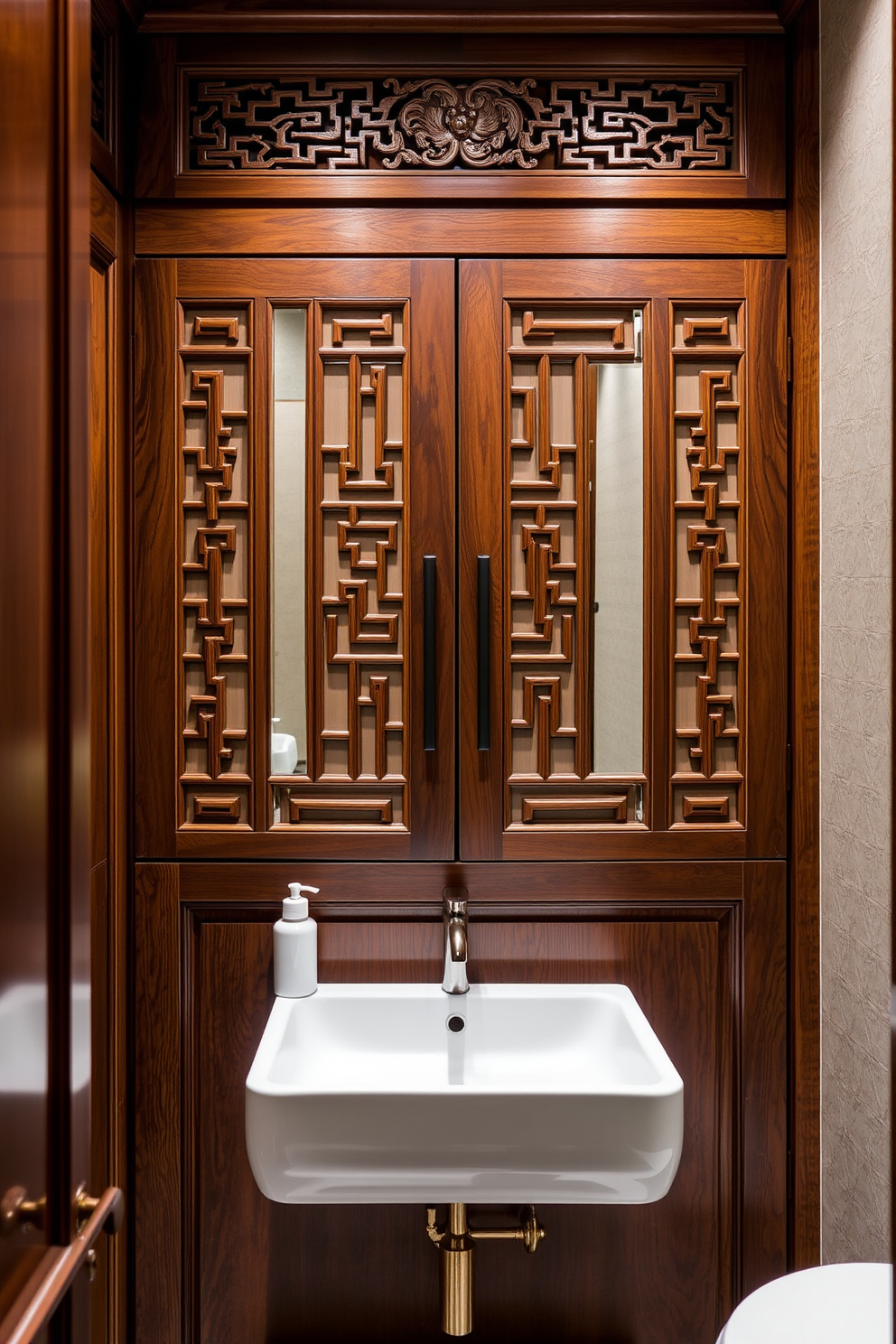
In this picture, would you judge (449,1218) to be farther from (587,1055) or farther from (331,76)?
(331,76)

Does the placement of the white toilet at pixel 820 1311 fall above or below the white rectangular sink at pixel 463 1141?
below

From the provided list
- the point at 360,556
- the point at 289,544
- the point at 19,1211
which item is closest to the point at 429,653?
the point at 360,556

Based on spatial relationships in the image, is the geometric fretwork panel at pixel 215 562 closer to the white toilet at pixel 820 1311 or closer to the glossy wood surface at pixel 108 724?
the glossy wood surface at pixel 108 724

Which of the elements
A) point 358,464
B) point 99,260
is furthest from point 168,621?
→ point 99,260

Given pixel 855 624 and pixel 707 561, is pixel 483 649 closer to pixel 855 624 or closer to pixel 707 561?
pixel 707 561

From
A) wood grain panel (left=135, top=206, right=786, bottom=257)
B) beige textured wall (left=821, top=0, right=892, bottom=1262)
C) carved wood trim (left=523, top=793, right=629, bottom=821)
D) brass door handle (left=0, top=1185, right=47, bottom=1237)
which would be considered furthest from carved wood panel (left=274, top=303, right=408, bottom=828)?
brass door handle (left=0, top=1185, right=47, bottom=1237)

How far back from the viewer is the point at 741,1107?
1.65 meters

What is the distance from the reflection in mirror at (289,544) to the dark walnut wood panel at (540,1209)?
0.26 m

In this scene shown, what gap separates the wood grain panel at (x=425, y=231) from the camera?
1629 millimetres

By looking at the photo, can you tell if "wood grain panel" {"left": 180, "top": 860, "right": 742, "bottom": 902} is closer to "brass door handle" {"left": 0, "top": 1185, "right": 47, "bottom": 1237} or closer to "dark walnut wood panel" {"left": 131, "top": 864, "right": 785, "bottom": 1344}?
"dark walnut wood panel" {"left": 131, "top": 864, "right": 785, "bottom": 1344}

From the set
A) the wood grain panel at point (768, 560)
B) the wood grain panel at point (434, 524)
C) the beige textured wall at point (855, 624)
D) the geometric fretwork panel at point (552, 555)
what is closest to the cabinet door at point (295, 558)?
the wood grain panel at point (434, 524)

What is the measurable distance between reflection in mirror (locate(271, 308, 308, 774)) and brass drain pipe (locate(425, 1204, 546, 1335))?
75 centimetres

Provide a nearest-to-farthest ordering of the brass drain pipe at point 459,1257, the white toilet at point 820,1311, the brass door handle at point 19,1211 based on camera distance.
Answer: the brass door handle at point 19,1211, the white toilet at point 820,1311, the brass drain pipe at point 459,1257

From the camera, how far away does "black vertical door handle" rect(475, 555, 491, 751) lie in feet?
5.40
